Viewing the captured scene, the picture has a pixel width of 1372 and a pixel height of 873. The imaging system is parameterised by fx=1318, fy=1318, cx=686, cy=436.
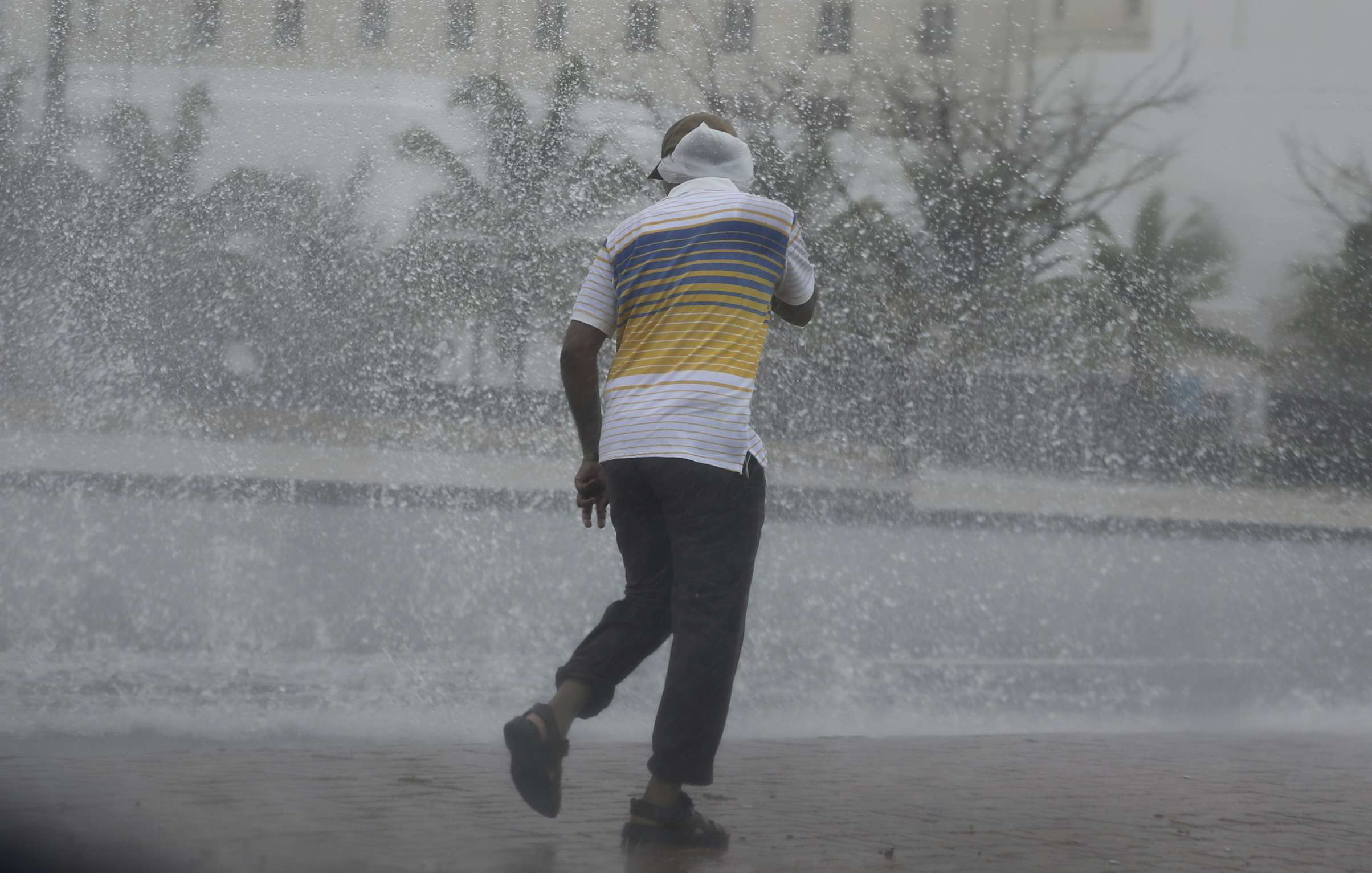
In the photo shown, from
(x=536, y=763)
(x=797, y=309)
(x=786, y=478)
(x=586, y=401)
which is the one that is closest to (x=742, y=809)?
(x=536, y=763)

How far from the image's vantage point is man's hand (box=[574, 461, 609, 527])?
9.19ft

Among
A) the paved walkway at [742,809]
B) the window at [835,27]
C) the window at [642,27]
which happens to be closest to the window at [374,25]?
the window at [642,27]

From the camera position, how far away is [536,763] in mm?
2582

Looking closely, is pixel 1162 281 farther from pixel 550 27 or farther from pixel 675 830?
pixel 675 830

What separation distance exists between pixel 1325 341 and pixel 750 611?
3.66 meters

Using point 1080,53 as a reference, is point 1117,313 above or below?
below

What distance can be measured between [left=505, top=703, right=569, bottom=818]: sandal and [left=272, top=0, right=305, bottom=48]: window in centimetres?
526

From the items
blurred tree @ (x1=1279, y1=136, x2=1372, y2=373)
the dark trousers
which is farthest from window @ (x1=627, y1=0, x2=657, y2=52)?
the dark trousers

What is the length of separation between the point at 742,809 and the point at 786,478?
386 centimetres

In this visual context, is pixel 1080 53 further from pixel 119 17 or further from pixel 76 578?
pixel 76 578

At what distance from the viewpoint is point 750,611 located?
5.62 metres

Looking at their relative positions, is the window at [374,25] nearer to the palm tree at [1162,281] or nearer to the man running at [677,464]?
the palm tree at [1162,281]

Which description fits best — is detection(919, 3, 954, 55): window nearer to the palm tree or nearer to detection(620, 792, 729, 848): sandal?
the palm tree

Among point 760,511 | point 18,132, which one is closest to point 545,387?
point 18,132
